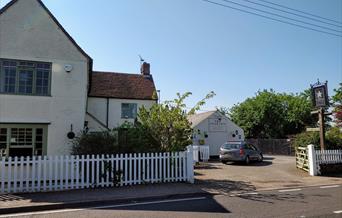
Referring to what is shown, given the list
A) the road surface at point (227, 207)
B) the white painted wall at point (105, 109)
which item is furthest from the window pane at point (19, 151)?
the white painted wall at point (105, 109)

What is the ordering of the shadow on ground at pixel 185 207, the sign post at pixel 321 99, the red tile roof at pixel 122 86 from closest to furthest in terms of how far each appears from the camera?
the shadow on ground at pixel 185 207, the sign post at pixel 321 99, the red tile roof at pixel 122 86

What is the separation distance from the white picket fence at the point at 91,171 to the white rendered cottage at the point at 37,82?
1.82 meters

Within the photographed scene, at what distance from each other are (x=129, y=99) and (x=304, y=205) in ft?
56.8

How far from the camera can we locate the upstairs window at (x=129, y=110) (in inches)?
942

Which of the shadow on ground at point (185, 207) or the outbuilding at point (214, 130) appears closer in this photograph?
the shadow on ground at point (185, 207)

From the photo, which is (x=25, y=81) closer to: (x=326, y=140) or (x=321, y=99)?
(x=321, y=99)

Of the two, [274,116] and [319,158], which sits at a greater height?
[274,116]

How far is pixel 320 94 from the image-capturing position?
17.2 meters

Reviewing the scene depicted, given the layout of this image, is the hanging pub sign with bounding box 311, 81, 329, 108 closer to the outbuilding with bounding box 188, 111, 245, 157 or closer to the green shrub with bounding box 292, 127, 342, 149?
the green shrub with bounding box 292, 127, 342, 149

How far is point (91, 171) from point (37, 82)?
4.83 meters

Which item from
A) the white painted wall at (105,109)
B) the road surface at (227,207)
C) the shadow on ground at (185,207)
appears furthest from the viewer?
the white painted wall at (105,109)

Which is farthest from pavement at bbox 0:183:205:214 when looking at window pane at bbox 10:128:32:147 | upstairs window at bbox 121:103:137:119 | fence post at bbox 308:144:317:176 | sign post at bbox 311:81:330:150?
upstairs window at bbox 121:103:137:119

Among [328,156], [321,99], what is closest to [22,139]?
[328,156]

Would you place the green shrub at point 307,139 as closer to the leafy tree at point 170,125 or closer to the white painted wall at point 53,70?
the leafy tree at point 170,125
